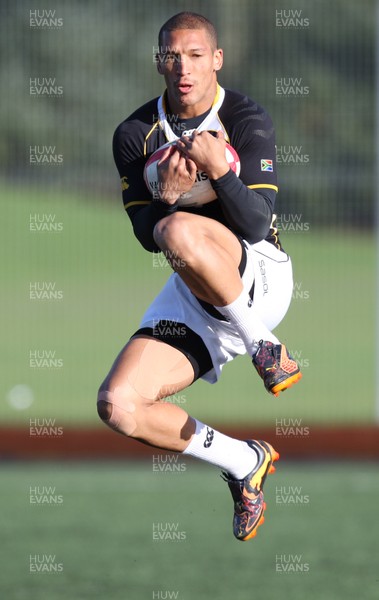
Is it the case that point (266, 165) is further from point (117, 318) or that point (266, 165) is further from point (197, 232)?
point (117, 318)

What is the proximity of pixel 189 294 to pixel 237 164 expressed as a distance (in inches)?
25.4

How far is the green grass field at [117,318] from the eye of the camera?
12789 mm

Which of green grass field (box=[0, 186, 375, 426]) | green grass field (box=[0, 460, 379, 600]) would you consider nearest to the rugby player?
green grass field (box=[0, 460, 379, 600])

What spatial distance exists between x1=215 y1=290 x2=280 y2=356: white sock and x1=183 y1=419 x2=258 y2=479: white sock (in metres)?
0.55

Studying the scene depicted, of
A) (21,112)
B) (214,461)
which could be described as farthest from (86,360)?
(214,461)

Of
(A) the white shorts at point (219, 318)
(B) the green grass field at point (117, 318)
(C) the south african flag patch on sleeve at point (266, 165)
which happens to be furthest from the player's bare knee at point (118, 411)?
(B) the green grass field at point (117, 318)

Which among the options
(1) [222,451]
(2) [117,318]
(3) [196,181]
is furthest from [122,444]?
(3) [196,181]

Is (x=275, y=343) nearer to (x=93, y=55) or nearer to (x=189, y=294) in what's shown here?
(x=189, y=294)

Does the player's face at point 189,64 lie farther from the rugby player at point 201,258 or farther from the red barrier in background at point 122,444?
the red barrier in background at point 122,444

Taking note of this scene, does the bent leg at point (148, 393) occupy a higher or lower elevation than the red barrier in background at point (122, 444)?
higher

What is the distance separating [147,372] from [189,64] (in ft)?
4.15

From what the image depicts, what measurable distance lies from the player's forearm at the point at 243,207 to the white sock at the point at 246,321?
0.25 m

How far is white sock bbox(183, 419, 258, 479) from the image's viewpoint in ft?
18.8

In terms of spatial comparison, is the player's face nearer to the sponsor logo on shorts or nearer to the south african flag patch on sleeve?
the south african flag patch on sleeve
